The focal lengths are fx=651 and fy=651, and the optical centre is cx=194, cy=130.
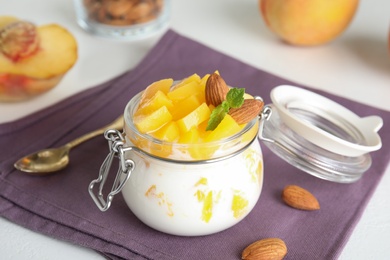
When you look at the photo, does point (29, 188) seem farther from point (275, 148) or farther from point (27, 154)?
point (275, 148)

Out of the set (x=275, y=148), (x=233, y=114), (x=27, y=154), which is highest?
(x=233, y=114)

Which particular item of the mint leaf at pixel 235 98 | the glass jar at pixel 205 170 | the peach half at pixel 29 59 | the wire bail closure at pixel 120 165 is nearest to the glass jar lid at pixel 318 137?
the glass jar at pixel 205 170

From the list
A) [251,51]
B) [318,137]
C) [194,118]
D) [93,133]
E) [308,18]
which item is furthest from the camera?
[251,51]

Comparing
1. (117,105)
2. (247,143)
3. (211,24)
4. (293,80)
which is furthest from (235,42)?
(247,143)

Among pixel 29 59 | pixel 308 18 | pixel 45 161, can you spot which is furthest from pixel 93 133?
pixel 308 18

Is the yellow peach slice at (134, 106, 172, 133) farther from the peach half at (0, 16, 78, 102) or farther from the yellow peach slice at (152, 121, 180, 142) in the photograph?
the peach half at (0, 16, 78, 102)

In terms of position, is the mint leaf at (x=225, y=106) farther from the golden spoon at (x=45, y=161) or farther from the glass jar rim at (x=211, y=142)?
the golden spoon at (x=45, y=161)

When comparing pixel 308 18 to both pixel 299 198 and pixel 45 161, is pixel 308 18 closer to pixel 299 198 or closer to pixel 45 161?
pixel 299 198
